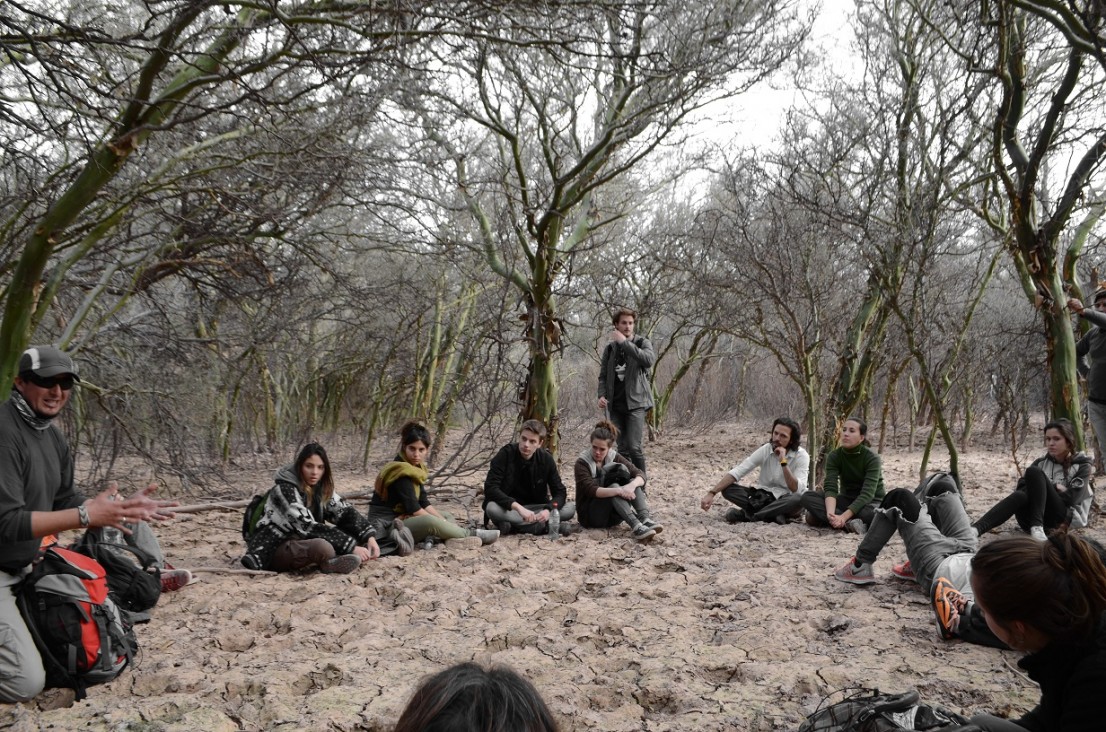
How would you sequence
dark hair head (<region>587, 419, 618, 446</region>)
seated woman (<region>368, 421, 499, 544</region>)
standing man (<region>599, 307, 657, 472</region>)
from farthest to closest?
1. standing man (<region>599, 307, 657, 472</region>)
2. dark hair head (<region>587, 419, 618, 446</region>)
3. seated woman (<region>368, 421, 499, 544</region>)

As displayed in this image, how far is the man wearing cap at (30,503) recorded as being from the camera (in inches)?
115

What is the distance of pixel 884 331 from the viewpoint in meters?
9.45

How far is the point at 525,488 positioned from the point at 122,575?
3.37 metres

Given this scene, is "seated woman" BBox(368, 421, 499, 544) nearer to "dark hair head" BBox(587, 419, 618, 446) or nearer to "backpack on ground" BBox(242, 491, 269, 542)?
"backpack on ground" BBox(242, 491, 269, 542)

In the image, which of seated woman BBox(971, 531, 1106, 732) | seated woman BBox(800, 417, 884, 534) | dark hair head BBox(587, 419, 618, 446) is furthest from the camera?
dark hair head BBox(587, 419, 618, 446)

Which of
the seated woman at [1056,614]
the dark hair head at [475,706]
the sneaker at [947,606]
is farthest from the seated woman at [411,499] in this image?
the dark hair head at [475,706]

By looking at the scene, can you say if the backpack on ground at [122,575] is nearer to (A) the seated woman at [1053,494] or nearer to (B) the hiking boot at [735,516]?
(B) the hiking boot at [735,516]

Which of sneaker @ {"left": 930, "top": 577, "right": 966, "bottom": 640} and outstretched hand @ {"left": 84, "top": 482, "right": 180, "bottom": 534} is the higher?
outstretched hand @ {"left": 84, "top": 482, "right": 180, "bottom": 534}

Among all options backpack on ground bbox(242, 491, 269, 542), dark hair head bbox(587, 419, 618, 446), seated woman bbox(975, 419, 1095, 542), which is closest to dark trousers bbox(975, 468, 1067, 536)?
seated woman bbox(975, 419, 1095, 542)

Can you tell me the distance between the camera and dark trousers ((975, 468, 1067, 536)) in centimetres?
542

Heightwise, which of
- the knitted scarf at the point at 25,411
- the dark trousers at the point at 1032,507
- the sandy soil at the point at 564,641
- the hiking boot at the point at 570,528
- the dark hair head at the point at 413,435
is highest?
the knitted scarf at the point at 25,411

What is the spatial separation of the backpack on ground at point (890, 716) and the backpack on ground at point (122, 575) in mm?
3354

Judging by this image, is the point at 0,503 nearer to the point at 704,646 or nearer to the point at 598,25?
the point at 704,646

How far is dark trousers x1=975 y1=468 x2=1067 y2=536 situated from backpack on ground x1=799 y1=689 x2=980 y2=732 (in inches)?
136
